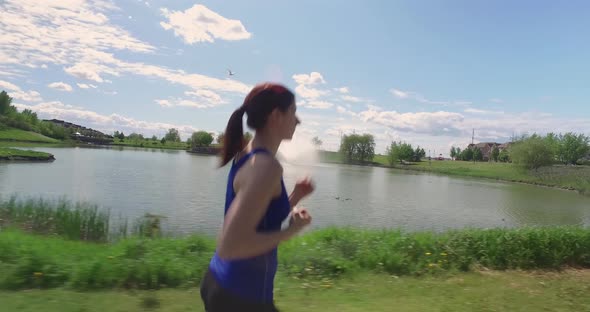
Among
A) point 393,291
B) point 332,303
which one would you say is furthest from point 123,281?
point 393,291

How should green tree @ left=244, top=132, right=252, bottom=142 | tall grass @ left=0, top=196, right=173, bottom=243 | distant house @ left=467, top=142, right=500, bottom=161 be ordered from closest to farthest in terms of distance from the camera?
green tree @ left=244, top=132, right=252, bottom=142, tall grass @ left=0, top=196, right=173, bottom=243, distant house @ left=467, top=142, right=500, bottom=161

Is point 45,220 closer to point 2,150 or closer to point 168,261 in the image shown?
point 168,261

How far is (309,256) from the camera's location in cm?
712

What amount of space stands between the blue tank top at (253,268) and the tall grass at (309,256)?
4564 mm

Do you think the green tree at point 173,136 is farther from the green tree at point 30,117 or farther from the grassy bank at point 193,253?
the grassy bank at point 193,253

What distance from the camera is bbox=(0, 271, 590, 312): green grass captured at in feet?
15.9

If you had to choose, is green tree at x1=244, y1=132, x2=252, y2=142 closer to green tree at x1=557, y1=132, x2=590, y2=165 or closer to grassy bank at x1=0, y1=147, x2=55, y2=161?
grassy bank at x1=0, y1=147, x2=55, y2=161

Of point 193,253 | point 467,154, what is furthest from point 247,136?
point 467,154

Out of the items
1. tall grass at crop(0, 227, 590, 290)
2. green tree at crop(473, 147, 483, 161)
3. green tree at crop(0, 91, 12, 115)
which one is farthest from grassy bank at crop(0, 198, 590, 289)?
green tree at crop(473, 147, 483, 161)

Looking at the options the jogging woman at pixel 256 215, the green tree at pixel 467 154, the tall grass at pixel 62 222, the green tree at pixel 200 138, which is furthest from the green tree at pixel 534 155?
the jogging woman at pixel 256 215

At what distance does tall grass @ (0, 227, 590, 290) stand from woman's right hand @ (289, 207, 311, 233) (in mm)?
4649

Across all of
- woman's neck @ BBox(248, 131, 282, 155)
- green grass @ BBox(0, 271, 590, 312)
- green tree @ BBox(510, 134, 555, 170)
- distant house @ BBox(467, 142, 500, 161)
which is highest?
distant house @ BBox(467, 142, 500, 161)

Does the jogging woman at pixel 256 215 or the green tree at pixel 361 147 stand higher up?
the green tree at pixel 361 147

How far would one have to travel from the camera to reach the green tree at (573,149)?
9831 cm
